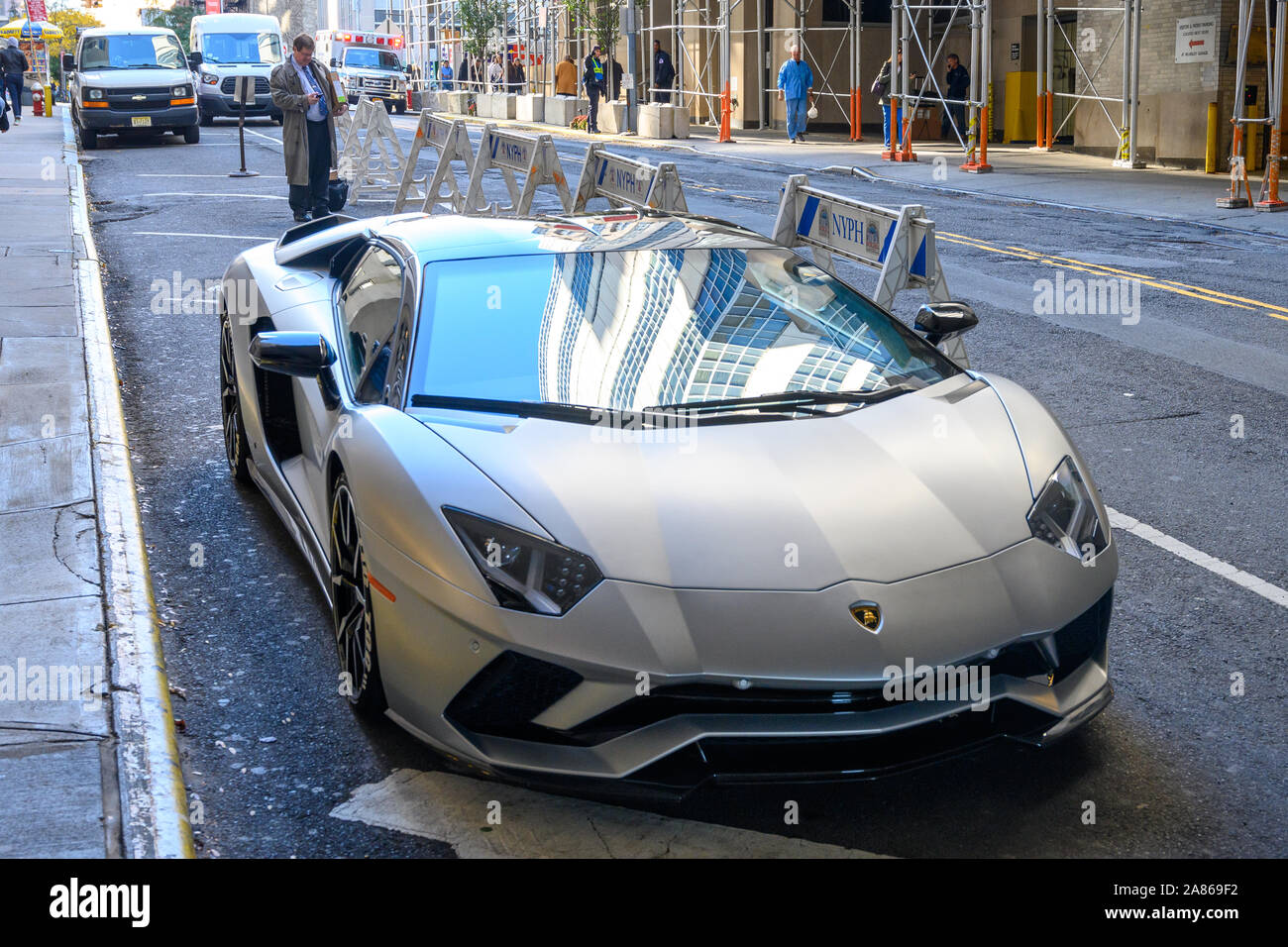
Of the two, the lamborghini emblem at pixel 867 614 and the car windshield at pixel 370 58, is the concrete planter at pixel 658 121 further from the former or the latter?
the lamborghini emblem at pixel 867 614

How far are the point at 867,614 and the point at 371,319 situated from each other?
2334mm

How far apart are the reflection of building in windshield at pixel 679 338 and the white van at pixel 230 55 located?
102ft

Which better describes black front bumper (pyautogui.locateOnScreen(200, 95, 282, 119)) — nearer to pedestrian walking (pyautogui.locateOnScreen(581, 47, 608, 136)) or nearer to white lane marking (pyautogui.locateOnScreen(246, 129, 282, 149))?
white lane marking (pyautogui.locateOnScreen(246, 129, 282, 149))

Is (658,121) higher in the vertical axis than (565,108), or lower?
lower

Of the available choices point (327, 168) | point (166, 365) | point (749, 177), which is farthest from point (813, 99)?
point (166, 365)

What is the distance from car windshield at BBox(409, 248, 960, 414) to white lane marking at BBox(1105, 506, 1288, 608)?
1.19 m

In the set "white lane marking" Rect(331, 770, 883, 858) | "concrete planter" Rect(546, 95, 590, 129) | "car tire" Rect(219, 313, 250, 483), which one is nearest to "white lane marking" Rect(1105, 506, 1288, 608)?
"white lane marking" Rect(331, 770, 883, 858)

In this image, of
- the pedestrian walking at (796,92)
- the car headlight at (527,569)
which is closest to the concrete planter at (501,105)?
the pedestrian walking at (796,92)

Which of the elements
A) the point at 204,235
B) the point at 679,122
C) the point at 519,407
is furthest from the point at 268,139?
the point at 519,407

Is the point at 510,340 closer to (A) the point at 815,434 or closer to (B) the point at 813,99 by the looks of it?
(A) the point at 815,434

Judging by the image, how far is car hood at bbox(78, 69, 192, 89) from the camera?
28094 millimetres

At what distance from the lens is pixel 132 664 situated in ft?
15.2

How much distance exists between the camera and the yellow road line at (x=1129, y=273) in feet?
37.9

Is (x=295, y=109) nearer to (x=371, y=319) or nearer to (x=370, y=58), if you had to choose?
(x=371, y=319)
